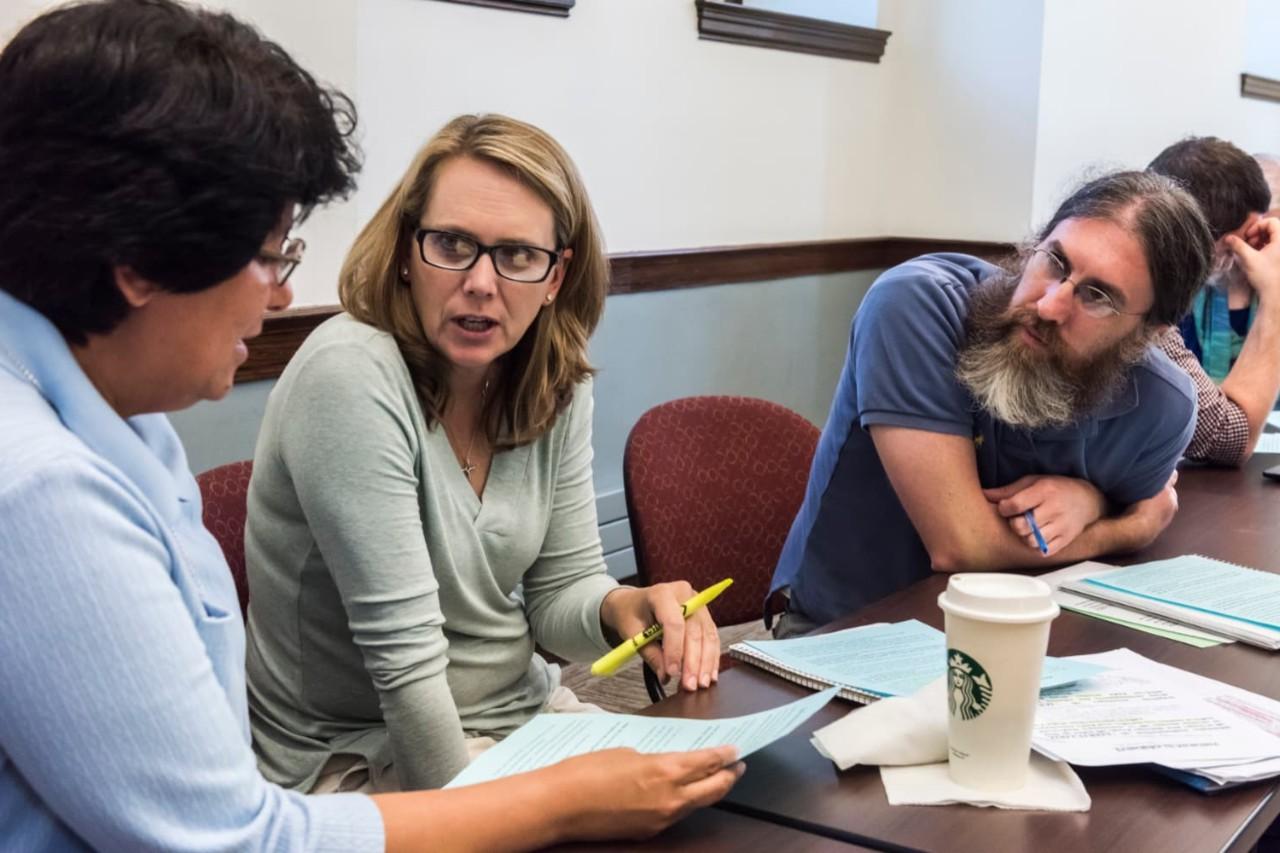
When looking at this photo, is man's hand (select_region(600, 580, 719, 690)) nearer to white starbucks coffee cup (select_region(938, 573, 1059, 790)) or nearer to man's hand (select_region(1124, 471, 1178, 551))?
white starbucks coffee cup (select_region(938, 573, 1059, 790))

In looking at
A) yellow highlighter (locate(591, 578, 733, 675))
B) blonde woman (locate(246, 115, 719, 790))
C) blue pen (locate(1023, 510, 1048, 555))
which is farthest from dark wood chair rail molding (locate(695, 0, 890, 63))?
yellow highlighter (locate(591, 578, 733, 675))

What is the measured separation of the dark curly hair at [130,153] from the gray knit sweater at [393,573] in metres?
0.59

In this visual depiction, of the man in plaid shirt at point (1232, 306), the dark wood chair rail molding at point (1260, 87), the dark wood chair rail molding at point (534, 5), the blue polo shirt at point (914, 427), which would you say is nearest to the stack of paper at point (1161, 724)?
the blue polo shirt at point (914, 427)

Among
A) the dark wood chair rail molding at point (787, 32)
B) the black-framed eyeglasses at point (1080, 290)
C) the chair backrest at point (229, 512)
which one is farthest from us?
the dark wood chair rail molding at point (787, 32)

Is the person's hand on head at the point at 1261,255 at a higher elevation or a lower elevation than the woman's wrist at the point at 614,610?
higher

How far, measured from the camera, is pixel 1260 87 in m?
5.52

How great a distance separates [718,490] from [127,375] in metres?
1.40

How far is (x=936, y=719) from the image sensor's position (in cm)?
118

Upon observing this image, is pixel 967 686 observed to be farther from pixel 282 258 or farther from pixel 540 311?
pixel 540 311

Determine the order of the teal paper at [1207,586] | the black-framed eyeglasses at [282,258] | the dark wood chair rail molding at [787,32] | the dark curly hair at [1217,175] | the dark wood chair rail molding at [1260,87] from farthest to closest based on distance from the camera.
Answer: the dark wood chair rail molding at [1260,87] → the dark wood chair rail molding at [787,32] → the dark curly hair at [1217,175] → the teal paper at [1207,586] → the black-framed eyeglasses at [282,258]

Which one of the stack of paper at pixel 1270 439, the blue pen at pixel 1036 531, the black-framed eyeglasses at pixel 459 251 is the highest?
the black-framed eyeglasses at pixel 459 251

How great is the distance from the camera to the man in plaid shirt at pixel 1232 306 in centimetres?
248

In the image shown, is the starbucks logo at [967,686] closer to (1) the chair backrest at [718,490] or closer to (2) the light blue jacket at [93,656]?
(2) the light blue jacket at [93,656]

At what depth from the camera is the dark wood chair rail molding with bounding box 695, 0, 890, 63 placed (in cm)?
370
